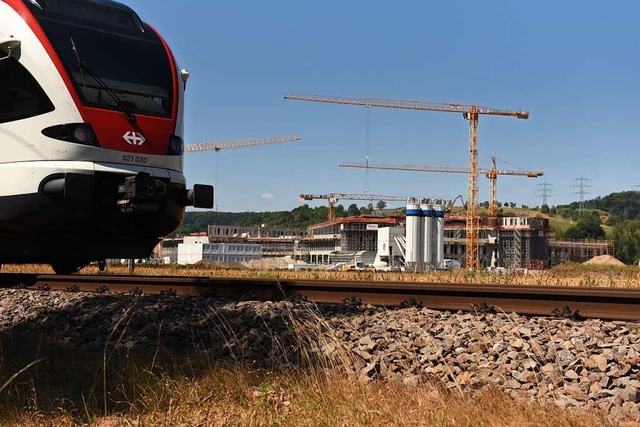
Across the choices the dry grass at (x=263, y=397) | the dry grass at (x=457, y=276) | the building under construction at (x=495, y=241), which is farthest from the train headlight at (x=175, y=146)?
the building under construction at (x=495, y=241)

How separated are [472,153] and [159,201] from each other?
108822 mm

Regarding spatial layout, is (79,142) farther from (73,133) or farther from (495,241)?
(495,241)

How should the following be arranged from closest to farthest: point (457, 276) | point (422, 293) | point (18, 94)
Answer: point (18, 94), point (422, 293), point (457, 276)

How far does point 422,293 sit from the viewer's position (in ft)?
26.2

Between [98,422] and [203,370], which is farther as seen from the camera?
[203,370]

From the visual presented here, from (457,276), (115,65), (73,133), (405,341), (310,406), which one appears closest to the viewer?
(310,406)

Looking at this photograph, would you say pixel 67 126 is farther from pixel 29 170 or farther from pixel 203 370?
pixel 203 370

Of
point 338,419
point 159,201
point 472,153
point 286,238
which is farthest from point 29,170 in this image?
point 286,238

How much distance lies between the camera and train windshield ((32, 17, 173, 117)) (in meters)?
6.86

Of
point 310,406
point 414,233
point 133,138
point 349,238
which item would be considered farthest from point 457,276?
point 349,238

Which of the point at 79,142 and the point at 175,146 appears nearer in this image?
the point at 79,142

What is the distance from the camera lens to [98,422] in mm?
5156

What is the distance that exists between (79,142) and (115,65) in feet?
3.93

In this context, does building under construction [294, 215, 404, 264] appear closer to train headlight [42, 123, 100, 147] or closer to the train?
the train
